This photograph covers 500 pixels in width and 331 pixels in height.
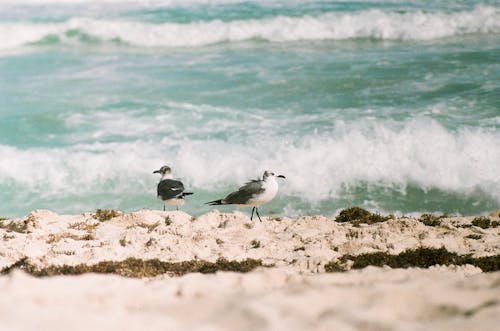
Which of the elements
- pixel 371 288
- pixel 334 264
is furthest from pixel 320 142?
pixel 371 288

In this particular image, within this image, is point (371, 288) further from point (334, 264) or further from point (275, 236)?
point (275, 236)

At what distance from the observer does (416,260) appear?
900cm

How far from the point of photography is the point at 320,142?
21.8 meters

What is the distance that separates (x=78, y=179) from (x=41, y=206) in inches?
85.5

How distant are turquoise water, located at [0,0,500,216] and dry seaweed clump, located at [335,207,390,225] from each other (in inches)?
168

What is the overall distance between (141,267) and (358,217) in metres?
4.98

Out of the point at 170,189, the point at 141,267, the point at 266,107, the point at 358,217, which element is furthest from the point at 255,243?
the point at 266,107

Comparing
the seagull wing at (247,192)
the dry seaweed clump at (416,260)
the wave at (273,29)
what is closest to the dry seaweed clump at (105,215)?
the seagull wing at (247,192)

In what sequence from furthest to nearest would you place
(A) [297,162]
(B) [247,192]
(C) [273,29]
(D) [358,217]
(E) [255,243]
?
(C) [273,29]
(A) [297,162]
(B) [247,192]
(D) [358,217]
(E) [255,243]

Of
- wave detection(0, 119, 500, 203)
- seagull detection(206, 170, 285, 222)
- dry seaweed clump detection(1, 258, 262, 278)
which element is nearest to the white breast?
seagull detection(206, 170, 285, 222)

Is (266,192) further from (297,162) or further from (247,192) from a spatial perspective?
(297,162)

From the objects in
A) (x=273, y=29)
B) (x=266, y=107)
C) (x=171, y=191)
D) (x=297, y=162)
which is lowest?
(x=297, y=162)

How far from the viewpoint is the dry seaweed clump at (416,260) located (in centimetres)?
865

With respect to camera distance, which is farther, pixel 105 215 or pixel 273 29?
pixel 273 29
